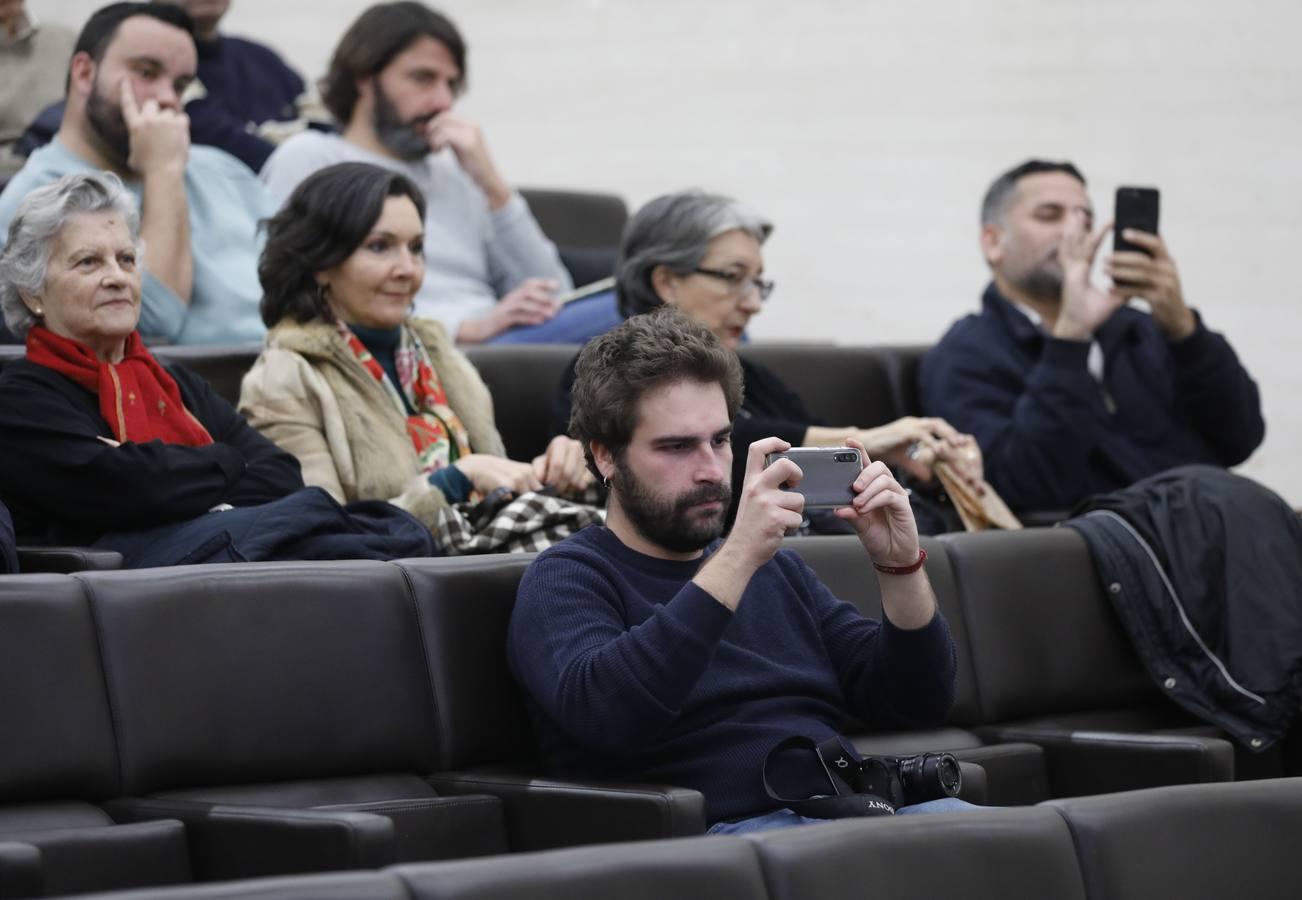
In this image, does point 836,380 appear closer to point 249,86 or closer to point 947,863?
point 249,86

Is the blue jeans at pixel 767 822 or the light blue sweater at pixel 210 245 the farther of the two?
the light blue sweater at pixel 210 245

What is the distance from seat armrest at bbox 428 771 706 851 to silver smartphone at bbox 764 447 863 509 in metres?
0.38

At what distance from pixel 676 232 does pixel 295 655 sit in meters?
1.61

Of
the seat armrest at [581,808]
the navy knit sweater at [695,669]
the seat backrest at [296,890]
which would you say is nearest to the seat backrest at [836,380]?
the navy knit sweater at [695,669]

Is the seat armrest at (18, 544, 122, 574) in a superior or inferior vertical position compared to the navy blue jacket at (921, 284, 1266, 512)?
inferior

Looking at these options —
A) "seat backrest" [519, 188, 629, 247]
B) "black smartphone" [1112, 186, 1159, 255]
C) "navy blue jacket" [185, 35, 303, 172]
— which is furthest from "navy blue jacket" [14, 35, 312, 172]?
"black smartphone" [1112, 186, 1159, 255]

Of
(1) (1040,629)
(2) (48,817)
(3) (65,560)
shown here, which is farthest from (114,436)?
(1) (1040,629)

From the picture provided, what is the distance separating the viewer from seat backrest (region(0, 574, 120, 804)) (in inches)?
83.1

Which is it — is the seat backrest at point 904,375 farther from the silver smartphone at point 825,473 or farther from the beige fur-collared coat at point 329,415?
the silver smartphone at point 825,473

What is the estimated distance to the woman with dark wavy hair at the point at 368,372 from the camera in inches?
128

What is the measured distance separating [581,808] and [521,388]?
1722mm

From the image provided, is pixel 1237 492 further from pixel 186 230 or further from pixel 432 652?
pixel 186 230

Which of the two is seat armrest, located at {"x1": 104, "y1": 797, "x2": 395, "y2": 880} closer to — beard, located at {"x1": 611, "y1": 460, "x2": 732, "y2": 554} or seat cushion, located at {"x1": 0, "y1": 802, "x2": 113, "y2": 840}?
seat cushion, located at {"x1": 0, "y1": 802, "x2": 113, "y2": 840}

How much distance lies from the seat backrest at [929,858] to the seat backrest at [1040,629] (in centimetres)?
121
